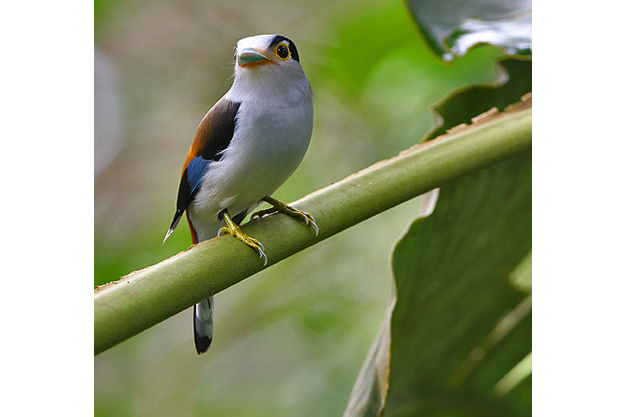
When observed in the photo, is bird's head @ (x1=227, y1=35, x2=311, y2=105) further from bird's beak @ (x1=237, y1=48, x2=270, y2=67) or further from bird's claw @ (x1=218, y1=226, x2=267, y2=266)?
bird's claw @ (x1=218, y1=226, x2=267, y2=266)

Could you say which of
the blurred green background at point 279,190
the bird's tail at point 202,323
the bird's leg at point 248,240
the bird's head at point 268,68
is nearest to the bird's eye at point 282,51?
the bird's head at point 268,68

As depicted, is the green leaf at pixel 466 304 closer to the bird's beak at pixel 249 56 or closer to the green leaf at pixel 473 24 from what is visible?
the green leaf at pixel 473 24

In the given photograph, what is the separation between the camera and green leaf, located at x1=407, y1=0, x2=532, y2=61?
997 mm

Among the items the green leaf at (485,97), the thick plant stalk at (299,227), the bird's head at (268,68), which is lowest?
the thick plant stalk at (299,227)

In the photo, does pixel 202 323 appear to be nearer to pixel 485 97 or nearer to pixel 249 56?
pixel 249 56

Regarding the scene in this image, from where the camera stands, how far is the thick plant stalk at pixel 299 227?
58cm

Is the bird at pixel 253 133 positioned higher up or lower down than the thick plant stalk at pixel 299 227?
higher up

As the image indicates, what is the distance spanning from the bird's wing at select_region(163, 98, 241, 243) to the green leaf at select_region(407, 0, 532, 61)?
1.23 ft

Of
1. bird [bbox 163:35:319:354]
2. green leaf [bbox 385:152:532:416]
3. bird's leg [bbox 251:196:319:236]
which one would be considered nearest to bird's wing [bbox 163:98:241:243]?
bird [bbox 163:35:319:354]

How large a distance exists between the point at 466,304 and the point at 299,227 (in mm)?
452

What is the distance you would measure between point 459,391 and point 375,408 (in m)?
0.35

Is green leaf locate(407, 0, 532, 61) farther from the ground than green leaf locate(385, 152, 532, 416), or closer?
farther from the ground

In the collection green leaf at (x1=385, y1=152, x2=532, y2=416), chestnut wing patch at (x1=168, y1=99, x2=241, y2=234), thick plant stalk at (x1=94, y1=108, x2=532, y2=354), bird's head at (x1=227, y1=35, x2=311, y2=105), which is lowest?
green leaf at (x1=385, y1=152, x2=532, y2=416)

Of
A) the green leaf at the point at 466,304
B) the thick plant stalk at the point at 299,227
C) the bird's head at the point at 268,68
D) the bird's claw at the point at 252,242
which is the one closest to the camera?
the thick plant stalk at the point at 299,227
